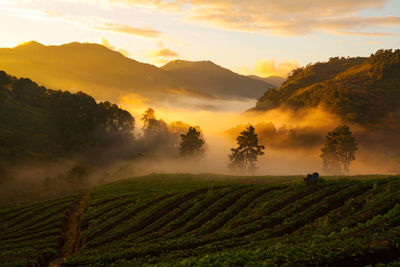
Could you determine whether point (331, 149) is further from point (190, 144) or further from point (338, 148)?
point (190, 144)

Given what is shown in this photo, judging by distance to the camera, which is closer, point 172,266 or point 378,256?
point 378,256

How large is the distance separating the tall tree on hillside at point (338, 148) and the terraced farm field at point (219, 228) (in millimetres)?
79345

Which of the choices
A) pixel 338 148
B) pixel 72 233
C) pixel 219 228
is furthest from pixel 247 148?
pixel 219 228

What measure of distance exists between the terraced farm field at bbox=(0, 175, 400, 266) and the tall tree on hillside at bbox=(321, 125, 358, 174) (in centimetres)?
7934

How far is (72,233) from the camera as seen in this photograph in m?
54.8

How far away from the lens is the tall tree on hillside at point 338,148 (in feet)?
422

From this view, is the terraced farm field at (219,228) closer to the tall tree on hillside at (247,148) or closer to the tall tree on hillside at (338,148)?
the tall tree on hillside at (247,148)

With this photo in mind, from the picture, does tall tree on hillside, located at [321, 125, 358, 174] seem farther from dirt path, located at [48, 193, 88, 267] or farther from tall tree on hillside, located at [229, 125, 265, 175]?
dirt path, located at [48, 193, 88, 267]

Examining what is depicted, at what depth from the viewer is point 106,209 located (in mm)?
63062

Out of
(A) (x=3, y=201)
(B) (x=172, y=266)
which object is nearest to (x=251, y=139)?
(A) (x=3, y=201)

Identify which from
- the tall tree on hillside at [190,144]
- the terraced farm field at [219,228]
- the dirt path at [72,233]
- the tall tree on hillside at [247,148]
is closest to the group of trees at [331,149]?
the tall tree on hillside at [247,148]

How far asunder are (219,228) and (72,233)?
26.9m

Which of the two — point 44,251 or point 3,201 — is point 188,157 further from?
point 44,251

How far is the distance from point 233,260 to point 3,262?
31.6 meters
